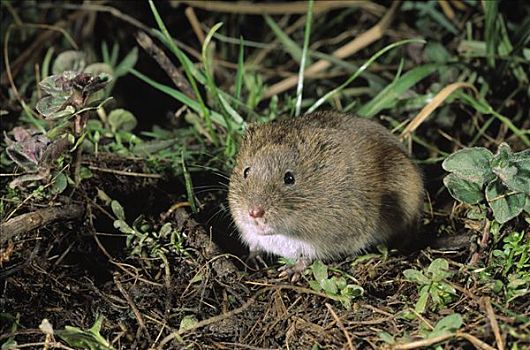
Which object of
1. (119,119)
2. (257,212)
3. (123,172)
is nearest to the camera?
(257,212)

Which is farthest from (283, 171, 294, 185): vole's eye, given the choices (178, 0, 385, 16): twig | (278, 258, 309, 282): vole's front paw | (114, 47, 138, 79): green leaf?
(178, 0, 385, 16): twig

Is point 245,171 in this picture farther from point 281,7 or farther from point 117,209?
point 281,7

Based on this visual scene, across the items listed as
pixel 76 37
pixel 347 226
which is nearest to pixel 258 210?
pixel 347 226

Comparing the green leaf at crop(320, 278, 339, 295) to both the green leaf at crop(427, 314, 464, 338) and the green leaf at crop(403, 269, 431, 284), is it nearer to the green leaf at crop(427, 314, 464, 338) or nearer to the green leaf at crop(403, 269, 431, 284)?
the green leaf at crop(403, 269, 431, 284)

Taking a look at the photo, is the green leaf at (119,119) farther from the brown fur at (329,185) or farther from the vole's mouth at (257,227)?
the vole's mouth at (257,227)

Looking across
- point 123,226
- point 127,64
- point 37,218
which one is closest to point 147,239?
point 123,226

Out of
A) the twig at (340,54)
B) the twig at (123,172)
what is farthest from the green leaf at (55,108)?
the twig at (340,54)

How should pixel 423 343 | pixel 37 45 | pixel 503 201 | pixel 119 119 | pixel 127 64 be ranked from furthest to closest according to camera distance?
pixel 37 45
pixel 127 64
pixel 119 119
pixel 503 201
pixel 423 343
